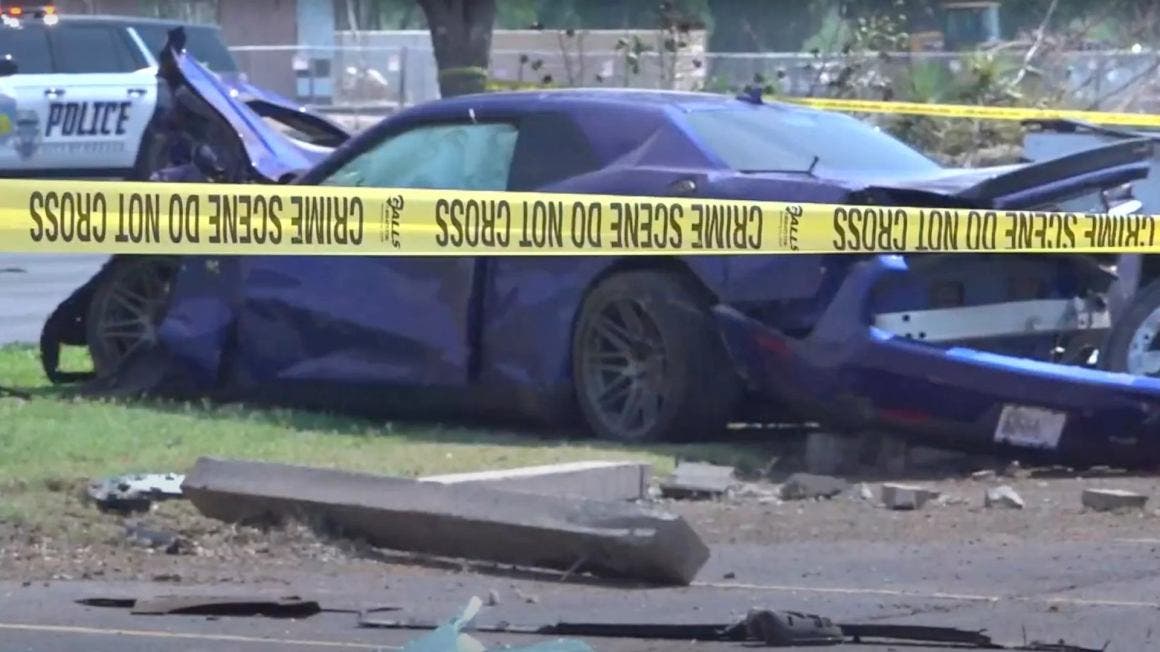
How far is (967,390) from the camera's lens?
8.62m

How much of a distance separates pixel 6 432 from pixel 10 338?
15.2 ft

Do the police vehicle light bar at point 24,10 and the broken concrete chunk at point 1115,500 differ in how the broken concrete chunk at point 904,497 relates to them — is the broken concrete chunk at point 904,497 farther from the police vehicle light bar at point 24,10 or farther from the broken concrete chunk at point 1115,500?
the police vehicle light bar at point 24,10

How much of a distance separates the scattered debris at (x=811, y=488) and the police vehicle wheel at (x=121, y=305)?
3808 mm

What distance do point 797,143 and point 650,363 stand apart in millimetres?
1131

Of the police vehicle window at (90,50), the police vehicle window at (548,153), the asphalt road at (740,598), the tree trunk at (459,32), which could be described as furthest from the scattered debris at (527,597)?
the police vehicle window at (90,50)

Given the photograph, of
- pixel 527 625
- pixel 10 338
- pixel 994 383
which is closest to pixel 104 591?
pixel 527 625

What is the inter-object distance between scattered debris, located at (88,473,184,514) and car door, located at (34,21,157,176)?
1610cm

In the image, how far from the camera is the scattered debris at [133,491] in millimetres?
7703

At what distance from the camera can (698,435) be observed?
923cm

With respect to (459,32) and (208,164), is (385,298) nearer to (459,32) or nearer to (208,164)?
(208,164)

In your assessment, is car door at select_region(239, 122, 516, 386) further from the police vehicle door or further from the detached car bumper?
the police vehicle door

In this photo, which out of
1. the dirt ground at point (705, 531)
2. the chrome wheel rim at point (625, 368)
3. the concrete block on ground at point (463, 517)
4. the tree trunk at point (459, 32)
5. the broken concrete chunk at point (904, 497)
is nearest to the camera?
the concrete block on ground at point (463, 517)

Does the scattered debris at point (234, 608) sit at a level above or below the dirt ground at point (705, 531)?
above

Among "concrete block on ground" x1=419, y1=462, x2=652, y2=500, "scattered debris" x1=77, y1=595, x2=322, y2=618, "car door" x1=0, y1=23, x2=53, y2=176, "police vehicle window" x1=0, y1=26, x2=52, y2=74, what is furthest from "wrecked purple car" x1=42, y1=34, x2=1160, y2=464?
"police vehicle window" x1=0, y1=26, x2=52, y2=74
